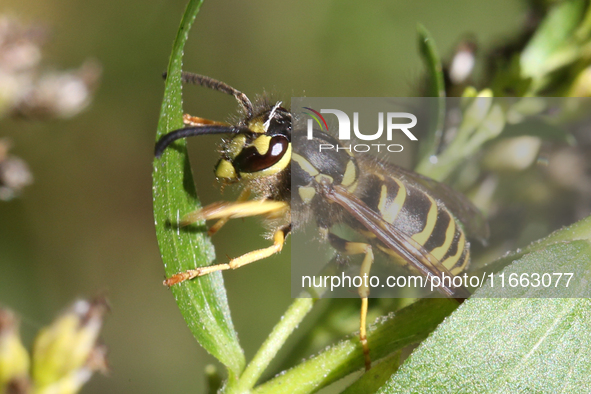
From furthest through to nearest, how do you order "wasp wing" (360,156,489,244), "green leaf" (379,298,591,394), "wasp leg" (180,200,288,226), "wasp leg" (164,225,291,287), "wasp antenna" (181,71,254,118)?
"wasp wing" (360,156,489,244), "wasp antenna" (181,71,254,118), "wasp leg" (180,200,288,226), "wasp leg" (164,225,291,287), "green leaf" (379,298,591,394)

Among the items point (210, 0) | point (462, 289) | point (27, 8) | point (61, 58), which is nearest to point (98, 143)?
point (61, 58)

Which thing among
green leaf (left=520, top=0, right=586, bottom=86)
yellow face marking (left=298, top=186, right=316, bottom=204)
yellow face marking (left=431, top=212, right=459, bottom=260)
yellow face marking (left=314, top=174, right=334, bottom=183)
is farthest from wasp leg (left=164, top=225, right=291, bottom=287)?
green leaf (left=520, top=0, right=586, bottom=86)

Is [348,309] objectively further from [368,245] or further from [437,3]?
[437,3]

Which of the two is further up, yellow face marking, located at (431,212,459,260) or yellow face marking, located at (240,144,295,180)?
yellow face marking, located at (240,144,295,180)

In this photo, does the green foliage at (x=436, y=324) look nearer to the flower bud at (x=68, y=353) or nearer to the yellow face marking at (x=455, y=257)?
the flower bud at (x=68, y=353)

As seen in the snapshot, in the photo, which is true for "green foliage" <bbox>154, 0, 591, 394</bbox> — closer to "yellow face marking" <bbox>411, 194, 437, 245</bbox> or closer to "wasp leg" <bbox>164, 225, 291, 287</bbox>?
"wasp leg" <bbox>164, 225, 291, 287</bbox>

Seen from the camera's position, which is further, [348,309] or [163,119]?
[348,309]
